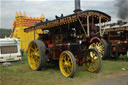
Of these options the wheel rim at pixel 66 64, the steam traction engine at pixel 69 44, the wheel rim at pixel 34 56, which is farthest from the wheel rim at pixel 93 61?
the wheel rim at pixel 34 56

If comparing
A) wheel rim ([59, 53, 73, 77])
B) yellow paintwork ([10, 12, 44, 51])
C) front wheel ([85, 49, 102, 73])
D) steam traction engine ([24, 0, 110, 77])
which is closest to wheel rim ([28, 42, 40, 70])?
steam traction engine ([24, 0, 110, 77])

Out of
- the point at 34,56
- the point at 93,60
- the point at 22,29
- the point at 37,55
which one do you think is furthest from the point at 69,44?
the point at 22,29

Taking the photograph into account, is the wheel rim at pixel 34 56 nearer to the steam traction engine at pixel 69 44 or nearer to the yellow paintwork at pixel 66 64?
the steam traction engine at pixel 69 44

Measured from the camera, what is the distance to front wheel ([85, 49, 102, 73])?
5.95 meters

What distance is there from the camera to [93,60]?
626 cm

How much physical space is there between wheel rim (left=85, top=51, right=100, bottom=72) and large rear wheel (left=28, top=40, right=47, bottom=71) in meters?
1.83

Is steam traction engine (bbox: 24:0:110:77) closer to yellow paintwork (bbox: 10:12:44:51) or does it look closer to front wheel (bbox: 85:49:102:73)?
front wheel (bbox: 85:49:102:73)

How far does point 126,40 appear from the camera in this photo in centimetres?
898

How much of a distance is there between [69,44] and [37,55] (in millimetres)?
1825

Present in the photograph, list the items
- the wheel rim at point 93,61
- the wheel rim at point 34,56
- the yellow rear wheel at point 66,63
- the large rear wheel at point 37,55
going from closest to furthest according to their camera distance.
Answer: the yellow rear wheel at point 66,63, the wheel rim at point 93,61, the large rear wheel at point 37,55, the wheel rim at point 34,56

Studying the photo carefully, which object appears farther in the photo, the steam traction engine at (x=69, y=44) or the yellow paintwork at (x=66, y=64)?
the steam traction engine at (x=69, y=44)

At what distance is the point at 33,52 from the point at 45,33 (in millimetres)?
1104

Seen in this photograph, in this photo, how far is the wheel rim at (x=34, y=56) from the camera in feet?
22.6

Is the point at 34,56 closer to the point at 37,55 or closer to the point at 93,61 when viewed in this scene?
the point at 37,55
